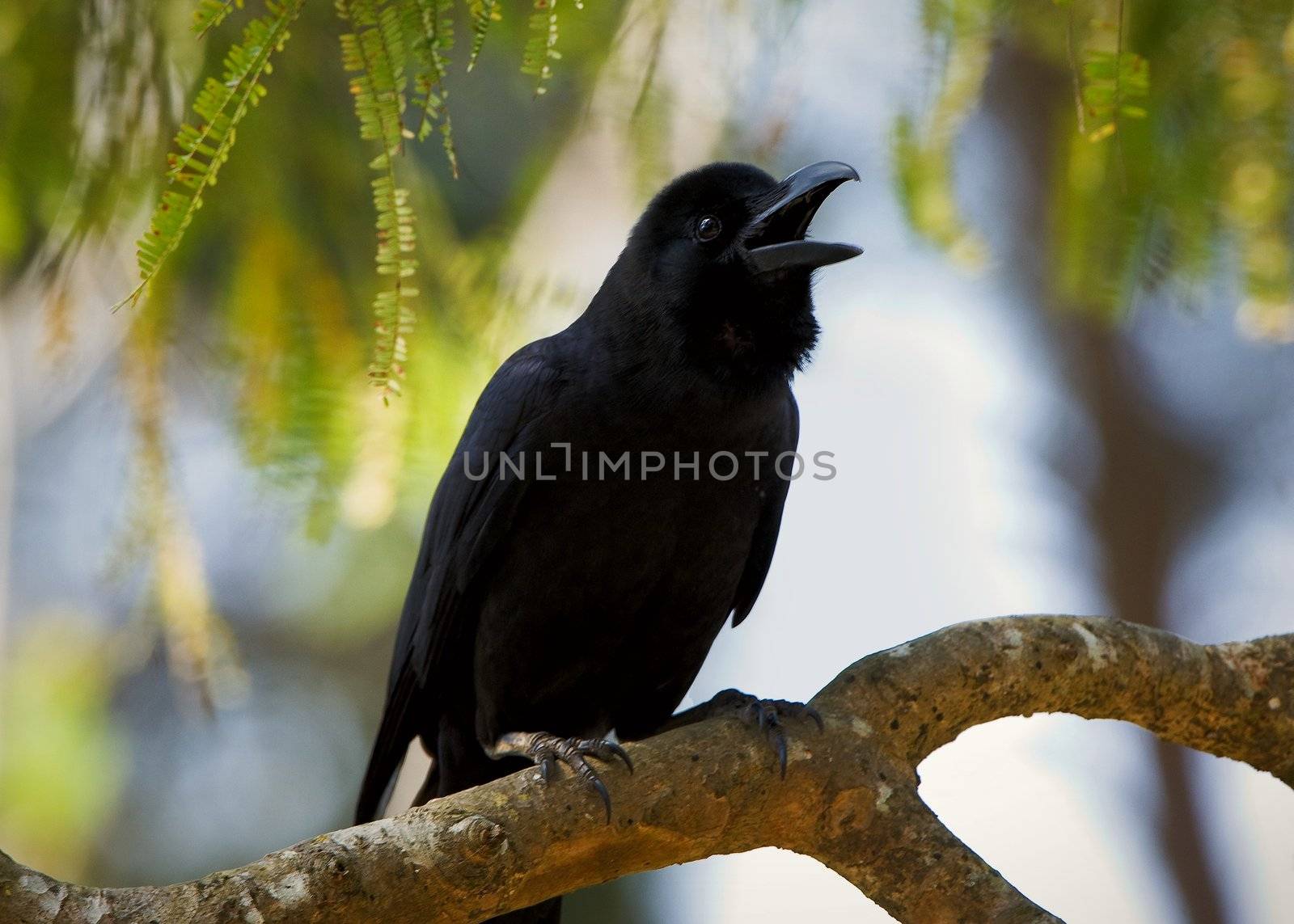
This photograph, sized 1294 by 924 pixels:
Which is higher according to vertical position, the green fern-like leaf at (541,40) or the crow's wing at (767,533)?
the green fern-like leaf at (541,40)

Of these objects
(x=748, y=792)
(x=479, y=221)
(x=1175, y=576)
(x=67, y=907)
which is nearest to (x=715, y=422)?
(x=748, y=792)

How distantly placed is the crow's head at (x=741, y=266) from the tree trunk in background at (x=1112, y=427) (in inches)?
128

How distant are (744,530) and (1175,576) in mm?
4012

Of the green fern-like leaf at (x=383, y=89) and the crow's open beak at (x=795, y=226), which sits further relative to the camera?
the crow's open beak at (x=795, y=226)

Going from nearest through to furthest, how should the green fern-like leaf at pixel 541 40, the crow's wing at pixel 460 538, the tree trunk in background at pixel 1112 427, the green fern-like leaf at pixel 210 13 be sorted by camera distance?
1. the green fern-like leaf at pixel 210 13
2. the green fern-like leaf at pixel 541 40
3. the crow's wing at pixel 460 538
4. the tree trunk in background at pixel 1112 427

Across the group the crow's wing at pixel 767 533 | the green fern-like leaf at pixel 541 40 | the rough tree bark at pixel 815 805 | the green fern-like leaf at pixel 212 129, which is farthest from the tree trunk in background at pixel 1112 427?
the green fern-like leaf at pixel 212 129

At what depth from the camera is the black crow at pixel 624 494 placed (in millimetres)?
3430

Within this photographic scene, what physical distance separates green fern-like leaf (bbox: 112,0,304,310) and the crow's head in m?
1.69

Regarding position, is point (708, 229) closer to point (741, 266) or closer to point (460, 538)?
point (741, 266)

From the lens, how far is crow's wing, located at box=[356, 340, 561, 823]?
141 inches

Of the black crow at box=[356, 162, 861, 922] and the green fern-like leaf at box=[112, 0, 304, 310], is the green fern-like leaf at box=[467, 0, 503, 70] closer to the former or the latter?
the green fern-like leaf at box=[112, 0, 304, 310]

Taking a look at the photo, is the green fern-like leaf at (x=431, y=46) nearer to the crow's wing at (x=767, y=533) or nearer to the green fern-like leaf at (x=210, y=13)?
the green fern-like leaf at (x=210, y=13)

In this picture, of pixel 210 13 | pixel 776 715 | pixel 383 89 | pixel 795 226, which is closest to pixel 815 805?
pixel 776 715

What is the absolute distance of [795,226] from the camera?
3686 mm
